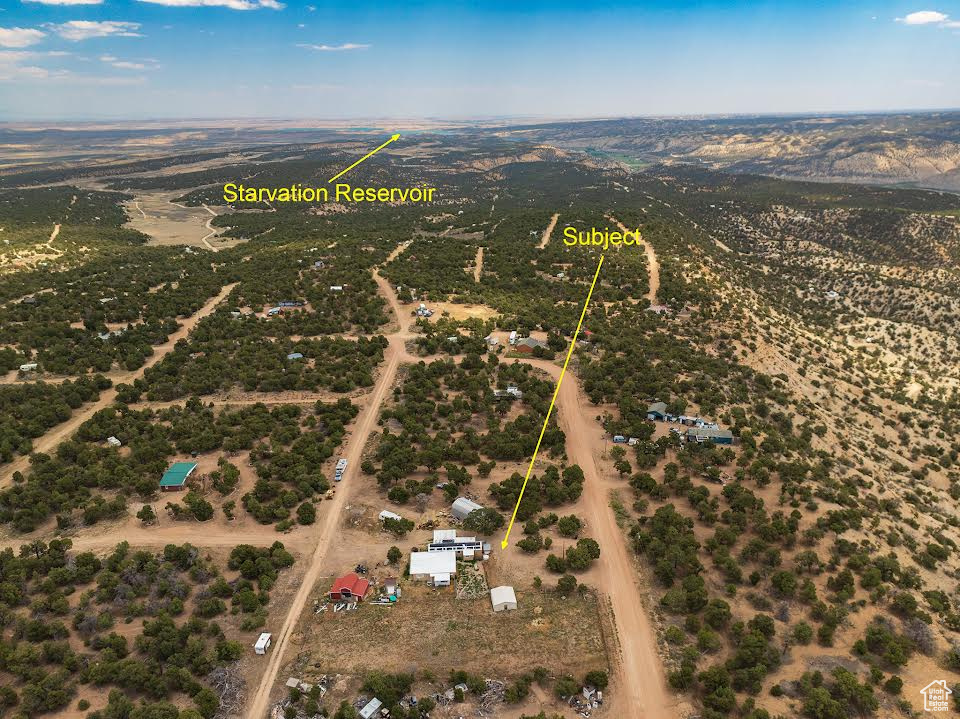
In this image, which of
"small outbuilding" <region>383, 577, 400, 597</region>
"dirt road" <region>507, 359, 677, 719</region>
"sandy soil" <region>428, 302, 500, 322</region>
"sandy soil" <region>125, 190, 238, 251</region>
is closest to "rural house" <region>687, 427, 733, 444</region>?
"dirt road" <region>507, 359, 677, 719</region>

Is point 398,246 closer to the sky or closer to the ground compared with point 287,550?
closer to the sky

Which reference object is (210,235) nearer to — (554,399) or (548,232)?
(548,232)

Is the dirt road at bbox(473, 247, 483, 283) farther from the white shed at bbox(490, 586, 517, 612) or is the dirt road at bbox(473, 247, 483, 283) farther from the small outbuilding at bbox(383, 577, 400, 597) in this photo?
the white shed at bbox(490, 586, 517, 612)

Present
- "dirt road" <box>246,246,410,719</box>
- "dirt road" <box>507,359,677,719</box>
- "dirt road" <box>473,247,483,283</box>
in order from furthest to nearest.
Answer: "dirt road" <box>473,247,483,283</box> < "dirt road" <box>246,246,410,719</box> < "dirt road" <box>507,359,677,719</box>

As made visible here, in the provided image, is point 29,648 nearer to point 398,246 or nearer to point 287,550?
point 287,550

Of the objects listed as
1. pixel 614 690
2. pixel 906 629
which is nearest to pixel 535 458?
pixel 614 690
